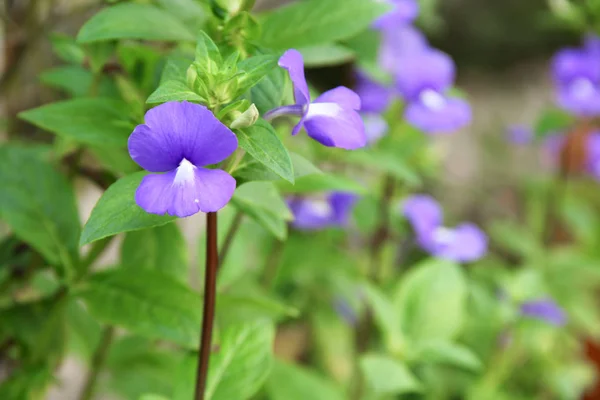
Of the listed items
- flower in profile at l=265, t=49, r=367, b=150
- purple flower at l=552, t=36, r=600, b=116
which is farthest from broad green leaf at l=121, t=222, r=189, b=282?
purple flower at l=552, t=36, r=600, b=116

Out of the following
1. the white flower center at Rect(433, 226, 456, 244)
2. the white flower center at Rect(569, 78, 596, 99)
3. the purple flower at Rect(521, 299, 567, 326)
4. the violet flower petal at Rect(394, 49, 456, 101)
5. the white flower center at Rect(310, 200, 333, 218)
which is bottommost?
the purple flower at Rect(521, 299, 567, 326)

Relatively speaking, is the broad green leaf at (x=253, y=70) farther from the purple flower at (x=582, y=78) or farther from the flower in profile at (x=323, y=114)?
the purple flower at (x=582, y=78)

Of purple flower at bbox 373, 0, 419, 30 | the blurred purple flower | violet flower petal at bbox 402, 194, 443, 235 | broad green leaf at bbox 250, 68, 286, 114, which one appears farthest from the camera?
the blurred purple flower

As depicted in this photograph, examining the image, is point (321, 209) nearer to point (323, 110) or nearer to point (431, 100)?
point (431, 100)

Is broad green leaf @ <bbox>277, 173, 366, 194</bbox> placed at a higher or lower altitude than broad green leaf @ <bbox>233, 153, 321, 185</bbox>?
lower

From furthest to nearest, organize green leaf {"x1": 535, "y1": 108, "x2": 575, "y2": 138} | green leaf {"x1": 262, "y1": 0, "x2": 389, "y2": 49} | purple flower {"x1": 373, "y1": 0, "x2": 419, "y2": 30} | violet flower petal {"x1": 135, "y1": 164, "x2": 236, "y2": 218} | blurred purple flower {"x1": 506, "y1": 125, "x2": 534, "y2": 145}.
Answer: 1. blurred purple flower {"x1": 506, "y1": 125, "x2": 534, "y2": 145}
2. green leaf {"x1": 535, "y1": 108, "x2": 575, "y2": 138}
3. purple flower {"x1": 373, "y1": 0, "x2": 419, "y2": 30}
4. green leaf {"x1": 262, "y1": 0, "x2": 389, "y2": 49}
5. violet flower petal {"x1": 135, "y1": 164, "x2": 236, "y2": 218}

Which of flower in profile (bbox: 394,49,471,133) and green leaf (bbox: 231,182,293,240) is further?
flower in profile (bbox: 394,49,471,133)

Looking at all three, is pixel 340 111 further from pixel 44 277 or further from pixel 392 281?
pixel 392 281

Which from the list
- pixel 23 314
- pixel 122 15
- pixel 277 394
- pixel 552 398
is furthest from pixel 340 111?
pixel 552 398

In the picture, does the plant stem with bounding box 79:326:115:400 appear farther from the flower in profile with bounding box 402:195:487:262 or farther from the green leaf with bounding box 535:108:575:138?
the green leaf with bounding box 535:108:575:138
